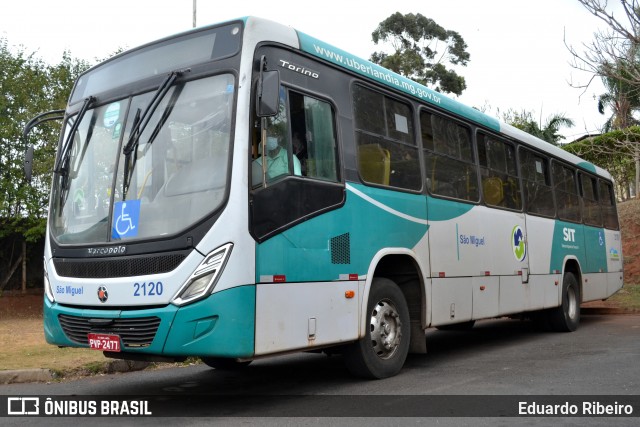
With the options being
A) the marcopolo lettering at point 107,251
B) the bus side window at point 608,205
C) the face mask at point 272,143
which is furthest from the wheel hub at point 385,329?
the bus side window at point 608,205

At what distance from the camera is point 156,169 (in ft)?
19.4

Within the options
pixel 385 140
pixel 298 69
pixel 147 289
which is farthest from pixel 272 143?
pixel 385 140

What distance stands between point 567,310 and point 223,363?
715 centimetres

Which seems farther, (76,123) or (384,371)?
(384,371)

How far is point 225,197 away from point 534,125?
95.5ft

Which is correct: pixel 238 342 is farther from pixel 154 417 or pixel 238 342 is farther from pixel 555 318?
pixel 555 318

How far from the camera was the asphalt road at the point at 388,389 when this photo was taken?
5.61 m

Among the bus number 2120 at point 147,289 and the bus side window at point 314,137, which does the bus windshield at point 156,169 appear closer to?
the bus number 2120 at point 147,289

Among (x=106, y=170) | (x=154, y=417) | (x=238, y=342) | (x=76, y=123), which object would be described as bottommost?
(x=154, y=417)

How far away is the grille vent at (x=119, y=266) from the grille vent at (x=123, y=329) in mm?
386

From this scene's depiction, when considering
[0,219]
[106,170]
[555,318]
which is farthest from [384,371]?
[0,219]

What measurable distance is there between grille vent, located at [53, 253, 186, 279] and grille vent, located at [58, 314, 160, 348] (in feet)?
1.27

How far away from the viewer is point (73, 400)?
A: 6574 millimetres

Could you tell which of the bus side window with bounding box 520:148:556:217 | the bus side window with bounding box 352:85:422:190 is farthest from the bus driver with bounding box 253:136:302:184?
the bus side window with bounding box 520:148:556:217
